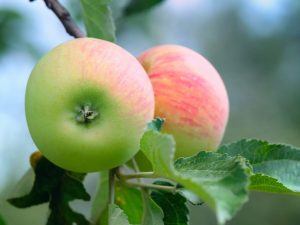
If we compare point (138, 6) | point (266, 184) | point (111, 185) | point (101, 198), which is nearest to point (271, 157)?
point (266, 184)

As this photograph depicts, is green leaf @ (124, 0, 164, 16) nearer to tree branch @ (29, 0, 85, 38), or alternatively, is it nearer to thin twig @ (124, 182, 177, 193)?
tree branch @ (29, 0, 85, 38)

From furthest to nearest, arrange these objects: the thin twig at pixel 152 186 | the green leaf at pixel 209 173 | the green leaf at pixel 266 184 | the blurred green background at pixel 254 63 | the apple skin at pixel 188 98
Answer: the blurred green background at pixel 254 63 < the apple skin at pixel 188 98 < the thin twig at pixel 152 186 < the green leaf at pixel 266 184 < the green leaf at pixel 209 173

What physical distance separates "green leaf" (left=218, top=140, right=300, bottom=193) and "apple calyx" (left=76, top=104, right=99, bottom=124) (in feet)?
0.77

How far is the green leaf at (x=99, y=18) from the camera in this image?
1128mm

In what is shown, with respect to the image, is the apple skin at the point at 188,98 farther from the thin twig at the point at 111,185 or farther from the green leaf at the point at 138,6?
the green leaf at the point at 138,6

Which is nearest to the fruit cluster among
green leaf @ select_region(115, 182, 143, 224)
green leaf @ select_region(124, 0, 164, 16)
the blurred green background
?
green leaf @ select_region(115, 182, 143, 224)

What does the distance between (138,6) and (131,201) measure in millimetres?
505

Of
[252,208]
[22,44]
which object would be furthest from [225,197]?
[252,208]

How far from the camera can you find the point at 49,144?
86cm

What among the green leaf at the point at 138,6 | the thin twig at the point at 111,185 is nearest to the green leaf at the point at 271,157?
the thin twig at the point at 111,185

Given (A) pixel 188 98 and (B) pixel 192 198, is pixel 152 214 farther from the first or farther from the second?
(A) pixel 188 98

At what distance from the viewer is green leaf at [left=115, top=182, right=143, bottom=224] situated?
112cm

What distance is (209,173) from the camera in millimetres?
758

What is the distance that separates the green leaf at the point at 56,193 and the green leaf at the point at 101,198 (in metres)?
0.03
